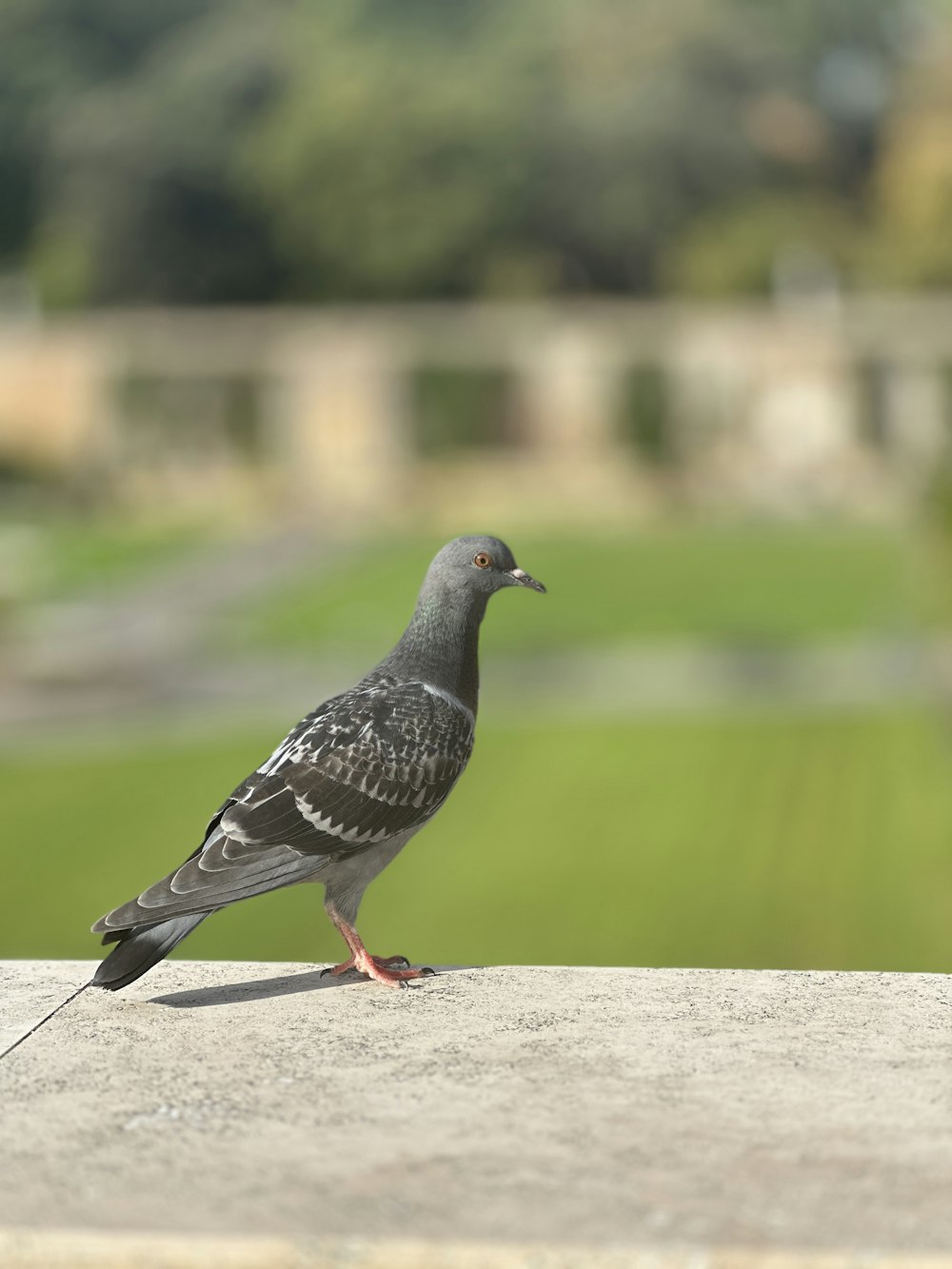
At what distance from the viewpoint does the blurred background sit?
49.0ft

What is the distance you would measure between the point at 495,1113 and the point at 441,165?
170 feet

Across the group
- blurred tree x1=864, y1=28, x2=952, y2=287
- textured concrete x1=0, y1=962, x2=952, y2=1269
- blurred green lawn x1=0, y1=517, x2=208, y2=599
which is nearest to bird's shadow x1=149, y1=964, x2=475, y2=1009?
textured concrete x1=0, y1=962, x2=952, y2=1269

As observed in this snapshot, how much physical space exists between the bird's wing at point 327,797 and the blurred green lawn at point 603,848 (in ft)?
24.8

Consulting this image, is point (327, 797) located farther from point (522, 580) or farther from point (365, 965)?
point (522, 580)

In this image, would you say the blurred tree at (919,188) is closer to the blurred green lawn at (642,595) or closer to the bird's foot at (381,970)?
the blurred green lawn at (642,595)

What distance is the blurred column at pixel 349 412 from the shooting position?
1932 inches

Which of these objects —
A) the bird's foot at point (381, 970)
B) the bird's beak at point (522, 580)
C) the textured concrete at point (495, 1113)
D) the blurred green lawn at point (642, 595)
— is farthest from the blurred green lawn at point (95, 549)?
the textured concrete at point (495, 1113)

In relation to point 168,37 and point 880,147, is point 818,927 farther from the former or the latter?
point 168,37

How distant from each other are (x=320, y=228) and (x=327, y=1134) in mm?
51247

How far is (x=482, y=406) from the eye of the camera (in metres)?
49.2

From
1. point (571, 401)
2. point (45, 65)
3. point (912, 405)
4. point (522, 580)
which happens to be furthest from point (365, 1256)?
point (45, 65)

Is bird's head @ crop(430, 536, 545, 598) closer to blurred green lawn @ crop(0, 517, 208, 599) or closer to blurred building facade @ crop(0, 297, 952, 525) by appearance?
blurred green lawn @ crop(0, 517, 208, 599)

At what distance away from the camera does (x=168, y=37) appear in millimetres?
63969

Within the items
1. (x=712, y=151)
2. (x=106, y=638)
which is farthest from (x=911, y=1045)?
(x=712, y=151)
